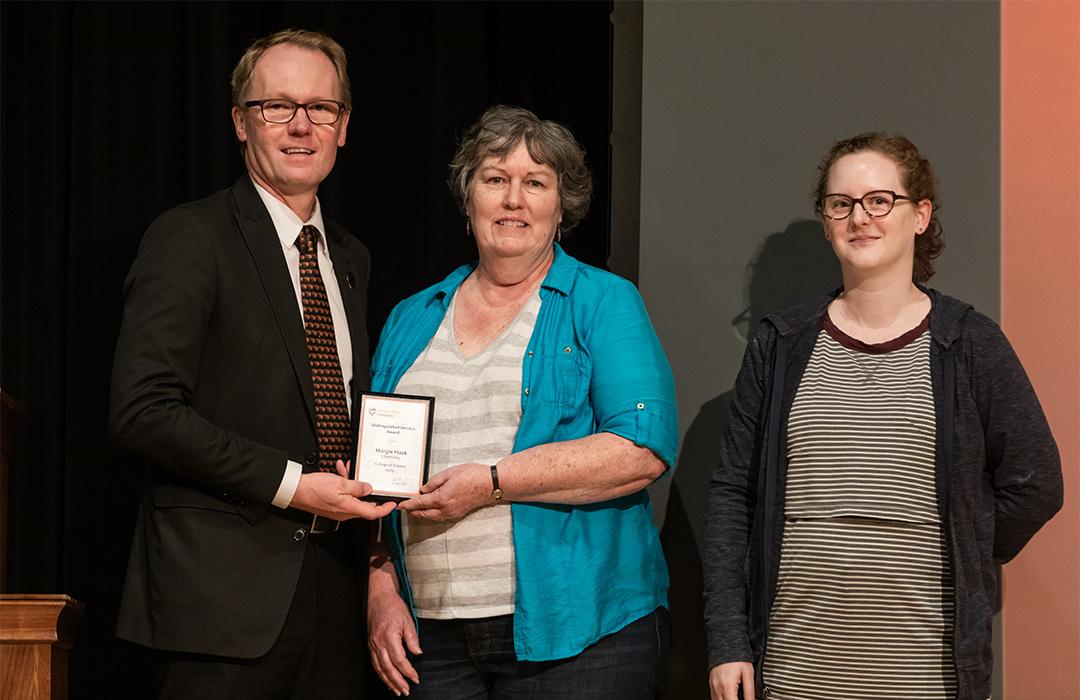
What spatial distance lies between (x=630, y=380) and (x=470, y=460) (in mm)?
337

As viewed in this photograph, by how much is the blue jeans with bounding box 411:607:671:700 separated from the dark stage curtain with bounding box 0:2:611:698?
4.87 ft

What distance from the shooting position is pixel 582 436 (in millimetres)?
2285

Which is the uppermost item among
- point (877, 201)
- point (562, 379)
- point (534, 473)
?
point (877, 201)

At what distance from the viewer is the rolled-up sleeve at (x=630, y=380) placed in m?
2.23

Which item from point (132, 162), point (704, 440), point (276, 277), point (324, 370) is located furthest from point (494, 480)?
point (132, 162)

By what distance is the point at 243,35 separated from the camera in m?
3.56

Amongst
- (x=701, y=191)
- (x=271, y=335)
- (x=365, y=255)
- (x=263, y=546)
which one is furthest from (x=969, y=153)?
(x=263, y=546)

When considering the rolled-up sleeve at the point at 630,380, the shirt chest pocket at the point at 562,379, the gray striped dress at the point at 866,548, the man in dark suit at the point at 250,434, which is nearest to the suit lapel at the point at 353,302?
the man in dark suit at the point at 250,434

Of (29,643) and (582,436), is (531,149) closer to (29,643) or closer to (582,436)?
(582,436)

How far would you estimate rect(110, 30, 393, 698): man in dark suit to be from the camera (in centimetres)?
218

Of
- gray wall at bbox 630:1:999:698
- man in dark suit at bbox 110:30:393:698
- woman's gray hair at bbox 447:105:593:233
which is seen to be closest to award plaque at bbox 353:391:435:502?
man in dark suit at bbox 110:30:393:698

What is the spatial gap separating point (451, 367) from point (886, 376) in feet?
2.69

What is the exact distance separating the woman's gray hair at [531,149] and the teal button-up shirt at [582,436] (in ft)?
0.62

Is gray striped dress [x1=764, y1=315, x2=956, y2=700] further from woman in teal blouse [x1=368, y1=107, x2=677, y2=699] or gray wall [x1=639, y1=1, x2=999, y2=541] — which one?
gray wall [x1=639, y1=1, x2=999, y2=541]
